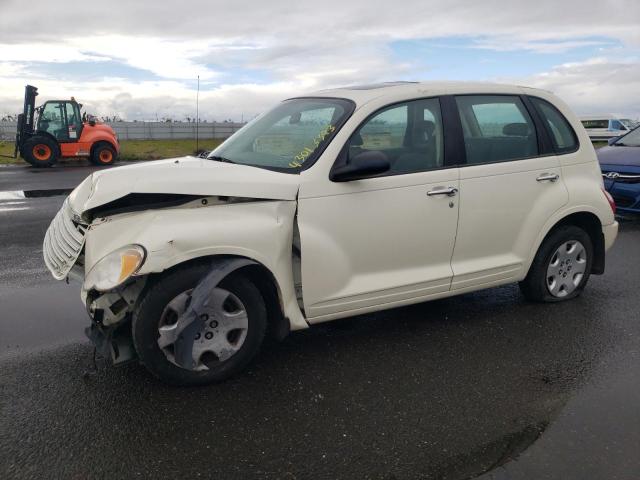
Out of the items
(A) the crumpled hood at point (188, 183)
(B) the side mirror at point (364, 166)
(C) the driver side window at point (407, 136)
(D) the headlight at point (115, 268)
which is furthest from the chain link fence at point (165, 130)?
(D) the headlight at point (115, 268)

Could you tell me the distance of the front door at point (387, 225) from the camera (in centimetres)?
364

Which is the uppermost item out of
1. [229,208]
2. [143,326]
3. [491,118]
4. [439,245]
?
[491,118]

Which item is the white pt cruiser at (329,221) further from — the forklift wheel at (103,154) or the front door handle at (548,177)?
the forklift wheel at (103,154)

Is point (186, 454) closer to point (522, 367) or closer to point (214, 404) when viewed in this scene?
point (214, 404)

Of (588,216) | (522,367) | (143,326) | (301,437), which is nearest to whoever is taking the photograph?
(301,437)

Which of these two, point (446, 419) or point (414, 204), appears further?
point (414, 204)

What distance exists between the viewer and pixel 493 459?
9.10 ft

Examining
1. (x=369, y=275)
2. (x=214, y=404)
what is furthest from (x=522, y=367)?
(x=214, y=404)

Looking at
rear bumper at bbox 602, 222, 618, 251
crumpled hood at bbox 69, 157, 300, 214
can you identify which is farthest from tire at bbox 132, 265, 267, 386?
rear bumper at bbox 602, 222, 618, 251

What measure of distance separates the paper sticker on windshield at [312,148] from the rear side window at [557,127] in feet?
6.27

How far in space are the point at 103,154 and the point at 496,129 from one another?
58.8 feet

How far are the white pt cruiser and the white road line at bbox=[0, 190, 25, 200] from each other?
27.1 ft

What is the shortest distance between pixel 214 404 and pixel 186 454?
48cm

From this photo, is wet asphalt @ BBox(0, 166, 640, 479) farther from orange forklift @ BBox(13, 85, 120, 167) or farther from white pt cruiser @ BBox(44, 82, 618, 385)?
orange forklift @ BBox(13, 85, 120, 167)
